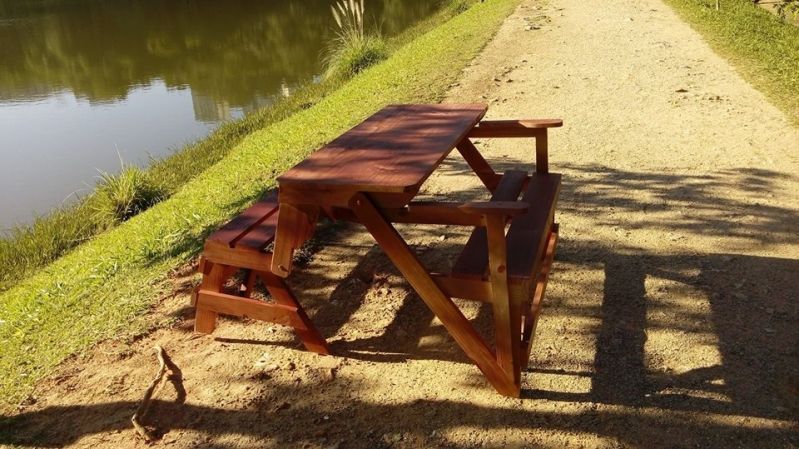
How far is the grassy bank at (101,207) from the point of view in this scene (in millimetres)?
6828

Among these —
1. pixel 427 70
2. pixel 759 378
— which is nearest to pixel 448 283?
pixel 759 378

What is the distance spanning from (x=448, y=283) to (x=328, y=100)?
713cm

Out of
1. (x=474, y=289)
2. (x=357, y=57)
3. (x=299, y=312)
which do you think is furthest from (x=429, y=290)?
(x=357, y=57)

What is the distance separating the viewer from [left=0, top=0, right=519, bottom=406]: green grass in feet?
13.3

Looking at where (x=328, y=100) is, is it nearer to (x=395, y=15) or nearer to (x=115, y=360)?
(x=115, y=360)

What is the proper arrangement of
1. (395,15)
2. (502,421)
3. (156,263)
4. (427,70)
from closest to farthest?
(502,421) → (156,263) → (427,70) → (395,15)

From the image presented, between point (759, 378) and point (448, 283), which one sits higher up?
point (448, 283)

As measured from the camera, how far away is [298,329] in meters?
3.52

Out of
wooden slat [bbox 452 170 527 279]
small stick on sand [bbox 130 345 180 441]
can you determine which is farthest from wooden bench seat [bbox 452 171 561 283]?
small stick on sand [bbox 130 345 180 441]

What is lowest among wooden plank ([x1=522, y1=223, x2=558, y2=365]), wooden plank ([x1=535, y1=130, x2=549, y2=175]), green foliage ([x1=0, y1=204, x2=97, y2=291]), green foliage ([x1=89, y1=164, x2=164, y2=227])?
green foliage ([x1=0, y1=204, x2=97, y2=291])

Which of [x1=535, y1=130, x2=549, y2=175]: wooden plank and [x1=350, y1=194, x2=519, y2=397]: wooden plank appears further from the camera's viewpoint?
[x1=535, y1=130, x2=549, y2=175]: wooden plank

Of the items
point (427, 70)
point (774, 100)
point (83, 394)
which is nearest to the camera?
point (83, 394)

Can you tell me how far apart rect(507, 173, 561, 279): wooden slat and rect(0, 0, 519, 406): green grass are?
2.01 meters

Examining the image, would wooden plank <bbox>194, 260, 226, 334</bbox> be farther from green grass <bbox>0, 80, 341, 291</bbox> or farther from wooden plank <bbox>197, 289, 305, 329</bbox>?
green grass <bbox>0, 80, 341, 291</bbox>
